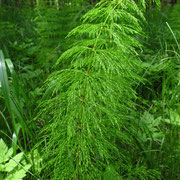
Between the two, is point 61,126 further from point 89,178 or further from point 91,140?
point 89,178

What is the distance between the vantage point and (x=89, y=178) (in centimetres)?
88

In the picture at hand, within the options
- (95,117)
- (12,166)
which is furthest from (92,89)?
(12,166)

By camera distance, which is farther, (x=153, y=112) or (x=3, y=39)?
(x=3, y=39)

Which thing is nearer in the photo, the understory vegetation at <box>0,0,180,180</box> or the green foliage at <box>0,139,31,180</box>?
the understory vegetation at <box>0,0,180,180</box>

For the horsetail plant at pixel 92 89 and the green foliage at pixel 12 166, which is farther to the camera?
the green foliage at pixel 12 166

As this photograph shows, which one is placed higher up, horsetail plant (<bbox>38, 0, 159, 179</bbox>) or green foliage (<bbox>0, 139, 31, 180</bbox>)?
horsetail plant (<bbox>38, 0, 159, 179</bbox>)

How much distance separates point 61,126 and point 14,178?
393mm

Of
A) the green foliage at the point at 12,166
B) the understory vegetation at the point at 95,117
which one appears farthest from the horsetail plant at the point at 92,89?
the green foliage at the point at 12,166

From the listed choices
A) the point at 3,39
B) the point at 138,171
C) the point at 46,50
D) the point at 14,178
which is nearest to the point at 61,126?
the point at 14,178

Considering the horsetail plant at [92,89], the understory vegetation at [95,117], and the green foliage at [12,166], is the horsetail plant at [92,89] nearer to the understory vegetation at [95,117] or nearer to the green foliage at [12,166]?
the understory vegetation at [95,117]

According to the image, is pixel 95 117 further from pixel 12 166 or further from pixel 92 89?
pixel 12 166

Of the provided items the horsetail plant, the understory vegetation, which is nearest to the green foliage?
the understory vegetation

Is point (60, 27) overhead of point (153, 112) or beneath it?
overhead

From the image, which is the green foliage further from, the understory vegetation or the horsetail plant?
the horsetail plant
